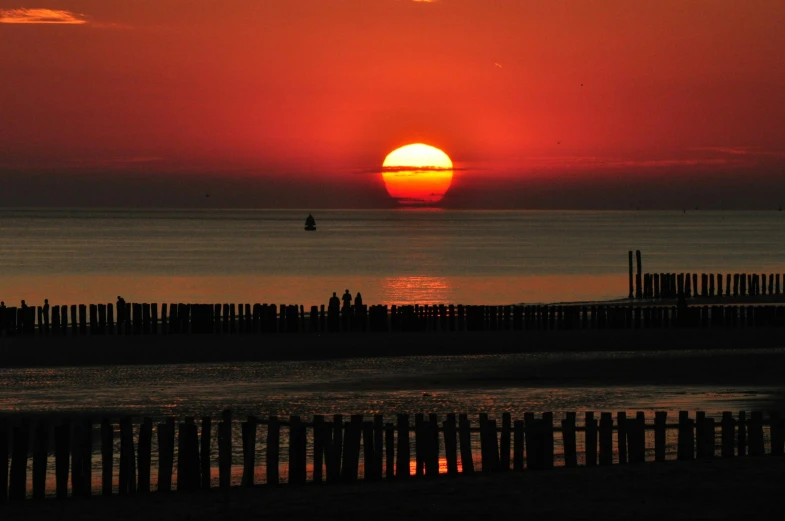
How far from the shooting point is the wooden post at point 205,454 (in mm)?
12461

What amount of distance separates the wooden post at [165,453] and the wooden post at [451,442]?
3009 mm

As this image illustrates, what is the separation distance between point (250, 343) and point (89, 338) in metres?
4.87

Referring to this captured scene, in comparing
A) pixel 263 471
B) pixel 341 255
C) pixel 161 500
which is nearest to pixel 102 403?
pixel 263 471

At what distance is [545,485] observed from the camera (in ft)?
39.5

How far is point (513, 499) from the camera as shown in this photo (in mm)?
11477

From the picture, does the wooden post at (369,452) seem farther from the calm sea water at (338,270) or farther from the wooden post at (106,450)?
the calm sea water at (338,270)

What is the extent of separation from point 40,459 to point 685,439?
7.21m

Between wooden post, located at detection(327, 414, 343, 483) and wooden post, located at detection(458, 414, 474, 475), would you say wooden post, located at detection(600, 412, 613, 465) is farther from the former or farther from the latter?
wooden post, located at detection(327, 414, 343, 483)

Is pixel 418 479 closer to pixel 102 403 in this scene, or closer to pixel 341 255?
pixel 102 403

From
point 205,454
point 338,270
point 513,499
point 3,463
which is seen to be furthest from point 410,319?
point 338,270

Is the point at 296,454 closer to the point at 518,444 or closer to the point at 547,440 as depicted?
the point at 518,444

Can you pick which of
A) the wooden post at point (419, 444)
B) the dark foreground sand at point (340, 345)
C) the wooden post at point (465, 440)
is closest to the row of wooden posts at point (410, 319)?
the dark foreground sand at point (340, 345)

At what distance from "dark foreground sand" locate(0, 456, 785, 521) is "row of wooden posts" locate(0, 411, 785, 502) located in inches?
10.2

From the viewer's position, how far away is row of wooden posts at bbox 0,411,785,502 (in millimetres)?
12281
